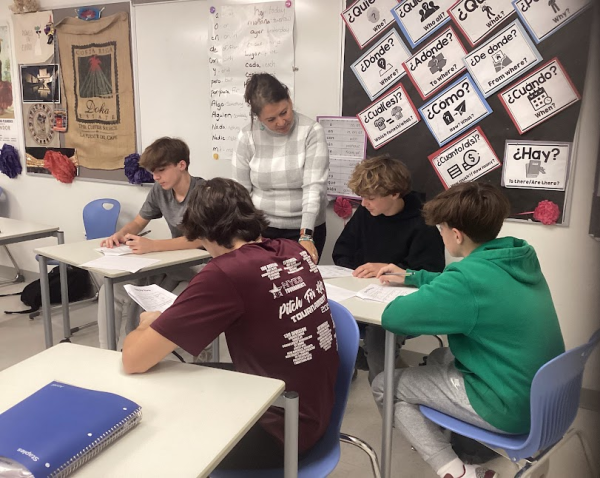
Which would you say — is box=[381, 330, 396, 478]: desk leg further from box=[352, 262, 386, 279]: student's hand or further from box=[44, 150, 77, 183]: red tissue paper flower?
box=[44, 150, 77, 183]: red tissue paper flower

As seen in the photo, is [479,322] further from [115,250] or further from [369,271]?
[115,250]

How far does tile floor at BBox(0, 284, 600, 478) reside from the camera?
1968 millimetres

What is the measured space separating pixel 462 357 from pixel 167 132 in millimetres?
2664

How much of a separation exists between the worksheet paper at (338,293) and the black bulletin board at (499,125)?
3.23ft

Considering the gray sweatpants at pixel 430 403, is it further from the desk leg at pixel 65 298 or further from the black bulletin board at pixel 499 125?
the desk leg at pixel 65 298

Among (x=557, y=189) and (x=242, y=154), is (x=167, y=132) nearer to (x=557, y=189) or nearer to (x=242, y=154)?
(x=242, y=154)

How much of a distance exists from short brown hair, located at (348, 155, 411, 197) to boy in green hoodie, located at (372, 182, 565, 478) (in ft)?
2.05

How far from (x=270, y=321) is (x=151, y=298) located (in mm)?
532

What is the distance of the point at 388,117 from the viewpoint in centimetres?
275

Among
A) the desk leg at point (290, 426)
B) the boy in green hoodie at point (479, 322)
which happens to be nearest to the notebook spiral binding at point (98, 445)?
the desk leg at point (290, 426)

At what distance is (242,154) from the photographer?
2.66 m

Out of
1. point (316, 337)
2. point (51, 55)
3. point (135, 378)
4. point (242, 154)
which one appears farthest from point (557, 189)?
point (51, 55)

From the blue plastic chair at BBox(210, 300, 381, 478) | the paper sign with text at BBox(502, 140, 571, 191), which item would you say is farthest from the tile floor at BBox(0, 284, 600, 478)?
the paper sign with text at BBox(502, 140, 571, 191)

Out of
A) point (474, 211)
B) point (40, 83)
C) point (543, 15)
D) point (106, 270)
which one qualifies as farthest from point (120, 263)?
point (40, 83)
